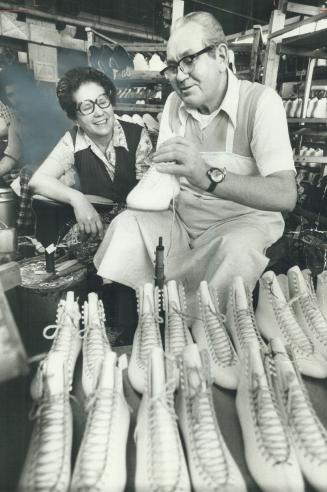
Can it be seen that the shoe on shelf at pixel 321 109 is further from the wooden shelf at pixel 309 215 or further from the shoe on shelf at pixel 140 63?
the shoe on shelf at pixel 140 63

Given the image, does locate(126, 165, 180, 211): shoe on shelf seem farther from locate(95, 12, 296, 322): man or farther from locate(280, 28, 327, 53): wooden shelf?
locate(280, 28, 327, 53): wooden shelf

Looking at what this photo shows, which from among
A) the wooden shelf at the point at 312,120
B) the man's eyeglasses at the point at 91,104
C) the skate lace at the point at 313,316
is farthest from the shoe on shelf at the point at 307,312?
the wooden shelf at the point at 312,120

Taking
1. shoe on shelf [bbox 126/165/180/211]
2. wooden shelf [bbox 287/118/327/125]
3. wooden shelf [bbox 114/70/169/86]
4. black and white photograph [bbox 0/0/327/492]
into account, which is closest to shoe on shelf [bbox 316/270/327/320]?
black and white photograph [bbox 0/0/327/492]

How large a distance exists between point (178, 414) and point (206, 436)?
4.2 inches

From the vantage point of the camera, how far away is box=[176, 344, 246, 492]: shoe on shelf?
543 millimetres

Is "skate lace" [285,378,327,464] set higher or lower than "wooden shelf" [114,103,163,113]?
lower

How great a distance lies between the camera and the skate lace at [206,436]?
1.81 ft

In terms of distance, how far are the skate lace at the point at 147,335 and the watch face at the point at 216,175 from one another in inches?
16.3

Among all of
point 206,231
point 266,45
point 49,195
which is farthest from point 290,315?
point 266,45

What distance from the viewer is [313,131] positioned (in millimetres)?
2619

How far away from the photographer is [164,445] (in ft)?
1.89

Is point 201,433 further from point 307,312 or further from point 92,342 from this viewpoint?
point 307,312

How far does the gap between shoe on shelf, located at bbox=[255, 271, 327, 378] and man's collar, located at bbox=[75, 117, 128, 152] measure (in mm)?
898

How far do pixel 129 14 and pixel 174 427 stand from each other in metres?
1.89
